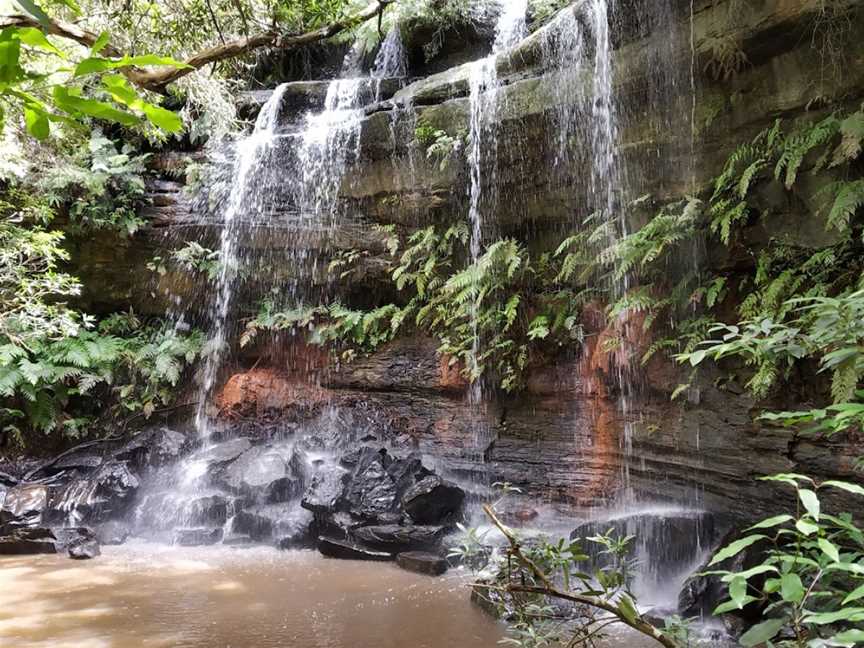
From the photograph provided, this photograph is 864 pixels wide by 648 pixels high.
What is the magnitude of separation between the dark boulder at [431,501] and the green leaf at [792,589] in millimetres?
5430

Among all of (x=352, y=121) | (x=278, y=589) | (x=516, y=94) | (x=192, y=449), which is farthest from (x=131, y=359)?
(x=516, y=94)

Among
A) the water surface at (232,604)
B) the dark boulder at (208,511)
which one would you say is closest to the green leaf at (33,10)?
the water surface at (232,604)

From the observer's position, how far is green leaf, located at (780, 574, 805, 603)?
123 cm

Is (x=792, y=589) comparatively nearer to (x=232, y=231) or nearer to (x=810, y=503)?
(x=810, y=503)

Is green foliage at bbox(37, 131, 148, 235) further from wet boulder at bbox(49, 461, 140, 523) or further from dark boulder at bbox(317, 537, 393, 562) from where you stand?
dark boulder at bbox(317, 537, 393, 562)

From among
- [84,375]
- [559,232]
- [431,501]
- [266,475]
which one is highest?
[559,232]

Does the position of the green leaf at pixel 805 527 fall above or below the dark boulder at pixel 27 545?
above

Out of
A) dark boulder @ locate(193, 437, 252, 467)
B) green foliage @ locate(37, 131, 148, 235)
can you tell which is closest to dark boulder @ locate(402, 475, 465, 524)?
dark boulder @ locate(193, 437, 252, 467)

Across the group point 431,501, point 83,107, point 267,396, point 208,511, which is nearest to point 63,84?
point 83,107

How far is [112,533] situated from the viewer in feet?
23.3

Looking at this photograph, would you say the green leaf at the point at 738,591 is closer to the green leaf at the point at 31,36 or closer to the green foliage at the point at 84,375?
the green leaf at the point at 31,36

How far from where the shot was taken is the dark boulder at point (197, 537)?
6758mm

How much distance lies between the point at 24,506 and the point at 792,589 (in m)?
8.86

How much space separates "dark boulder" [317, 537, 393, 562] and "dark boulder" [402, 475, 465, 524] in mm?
591
